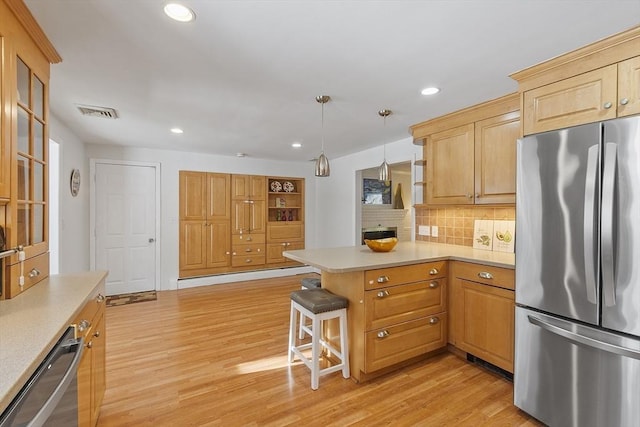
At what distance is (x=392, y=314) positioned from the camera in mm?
2373

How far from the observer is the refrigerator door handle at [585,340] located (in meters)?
1.47

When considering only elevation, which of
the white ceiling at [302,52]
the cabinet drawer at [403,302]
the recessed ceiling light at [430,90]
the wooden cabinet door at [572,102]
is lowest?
the cabinet drawer at [403,302]

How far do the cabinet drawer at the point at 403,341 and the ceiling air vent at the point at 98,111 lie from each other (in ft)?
10.4

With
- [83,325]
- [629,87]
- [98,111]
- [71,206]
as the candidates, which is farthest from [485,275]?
[71,206]

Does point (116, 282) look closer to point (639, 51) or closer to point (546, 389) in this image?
point (546, 389)

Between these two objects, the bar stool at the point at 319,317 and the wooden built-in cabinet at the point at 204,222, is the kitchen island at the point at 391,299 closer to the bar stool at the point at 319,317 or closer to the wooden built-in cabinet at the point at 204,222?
the bar stool at the point at 319,317

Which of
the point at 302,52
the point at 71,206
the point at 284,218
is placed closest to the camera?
the point at 302,52

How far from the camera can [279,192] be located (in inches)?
241

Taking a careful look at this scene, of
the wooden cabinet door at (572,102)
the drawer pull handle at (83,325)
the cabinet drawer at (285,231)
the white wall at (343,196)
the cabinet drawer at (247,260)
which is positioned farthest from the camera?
the cabinet drawer at (285,231)

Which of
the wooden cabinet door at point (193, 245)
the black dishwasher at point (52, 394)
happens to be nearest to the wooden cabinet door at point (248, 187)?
the wooden cabinet door at point (193, 245)

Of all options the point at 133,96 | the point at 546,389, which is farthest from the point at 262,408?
the point at 133,96

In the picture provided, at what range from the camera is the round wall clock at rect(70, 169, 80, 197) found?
3.83 meters

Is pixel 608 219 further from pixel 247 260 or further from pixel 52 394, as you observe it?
pixel 247 260

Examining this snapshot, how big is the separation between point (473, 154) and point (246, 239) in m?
4.10
